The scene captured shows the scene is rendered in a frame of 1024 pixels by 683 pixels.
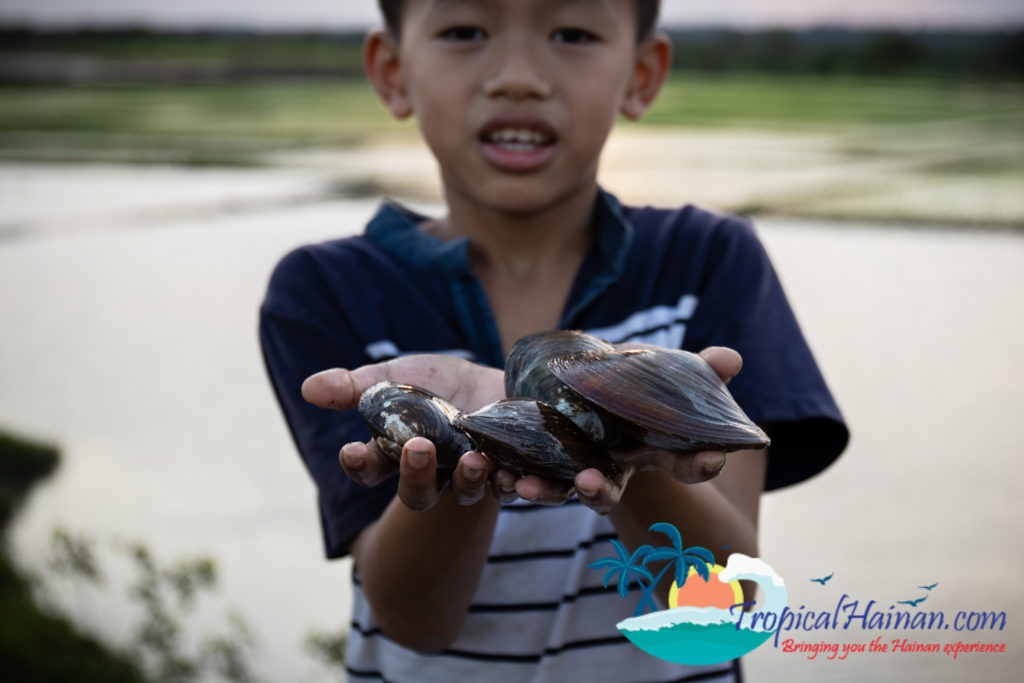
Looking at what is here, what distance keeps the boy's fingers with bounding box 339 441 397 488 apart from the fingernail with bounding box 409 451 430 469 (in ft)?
0.23

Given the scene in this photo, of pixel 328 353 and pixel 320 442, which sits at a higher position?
pixel 328 353

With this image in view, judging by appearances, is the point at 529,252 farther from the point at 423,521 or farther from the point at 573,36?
the point at 423,521

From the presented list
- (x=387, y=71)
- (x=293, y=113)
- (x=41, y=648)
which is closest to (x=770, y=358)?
(x=387, y=71)

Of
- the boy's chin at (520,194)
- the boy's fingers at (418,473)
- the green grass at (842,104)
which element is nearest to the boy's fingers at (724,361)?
the boy's fingers at (418,473)

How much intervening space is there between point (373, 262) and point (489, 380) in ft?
1.50

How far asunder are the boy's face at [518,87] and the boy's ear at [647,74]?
13 cm

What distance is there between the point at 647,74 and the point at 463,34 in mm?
411

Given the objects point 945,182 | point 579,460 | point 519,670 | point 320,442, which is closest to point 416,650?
point 519,670

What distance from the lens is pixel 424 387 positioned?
1.12 metres

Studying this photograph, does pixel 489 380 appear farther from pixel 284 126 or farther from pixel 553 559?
pixel 284 126

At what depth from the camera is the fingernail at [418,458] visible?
85 cm

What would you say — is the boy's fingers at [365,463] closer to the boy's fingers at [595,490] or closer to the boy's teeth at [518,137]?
the boy's fingers at [595,490]

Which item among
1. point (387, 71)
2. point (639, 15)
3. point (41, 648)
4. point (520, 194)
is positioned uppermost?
point (639, 15)

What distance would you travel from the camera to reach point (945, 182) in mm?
3971
